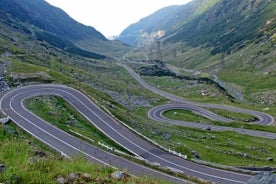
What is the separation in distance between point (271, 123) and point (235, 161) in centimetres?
4995

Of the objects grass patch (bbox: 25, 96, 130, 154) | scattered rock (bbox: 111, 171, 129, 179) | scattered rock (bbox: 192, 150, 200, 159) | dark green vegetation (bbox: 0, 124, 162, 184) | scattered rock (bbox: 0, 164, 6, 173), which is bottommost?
grass patch (bbox: 25, 96, 130, 154)

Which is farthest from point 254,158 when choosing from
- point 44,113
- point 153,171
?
point 44,113

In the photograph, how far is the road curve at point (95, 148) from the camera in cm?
4050

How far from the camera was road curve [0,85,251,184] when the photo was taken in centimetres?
4050

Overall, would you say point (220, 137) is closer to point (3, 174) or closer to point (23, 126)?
point (23, 126)

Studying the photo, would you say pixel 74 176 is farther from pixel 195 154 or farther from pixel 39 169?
pixel 195 154

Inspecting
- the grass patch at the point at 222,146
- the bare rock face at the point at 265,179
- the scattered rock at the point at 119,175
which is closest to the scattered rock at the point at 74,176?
the scattered rock at the point at 119,175

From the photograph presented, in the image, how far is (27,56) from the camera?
144625mm

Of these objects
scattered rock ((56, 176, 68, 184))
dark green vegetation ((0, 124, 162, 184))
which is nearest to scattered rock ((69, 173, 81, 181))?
dark green vegetation ((0, 124, 162, 184))

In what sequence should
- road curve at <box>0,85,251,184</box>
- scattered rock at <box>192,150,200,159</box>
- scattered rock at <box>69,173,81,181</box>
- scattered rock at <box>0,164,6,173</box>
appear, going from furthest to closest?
scattered rock at <box>192,150,200,159</box>, road curve at <box>0,85,251,184</box>, scattered rock at <box>69,173,81,181</box>, scattered rock at <box>0,164,6,173</box>

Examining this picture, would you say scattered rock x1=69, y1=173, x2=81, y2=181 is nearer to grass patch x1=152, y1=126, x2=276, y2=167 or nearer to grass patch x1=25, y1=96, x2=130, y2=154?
grass patch x1=25, y1=96, x2=130, y2=154

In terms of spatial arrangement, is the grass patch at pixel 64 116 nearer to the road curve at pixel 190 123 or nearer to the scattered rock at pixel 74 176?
the scattered rock at pixel 74 176

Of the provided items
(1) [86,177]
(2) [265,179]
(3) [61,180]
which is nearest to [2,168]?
(3) [61,180]

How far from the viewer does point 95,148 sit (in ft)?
146
